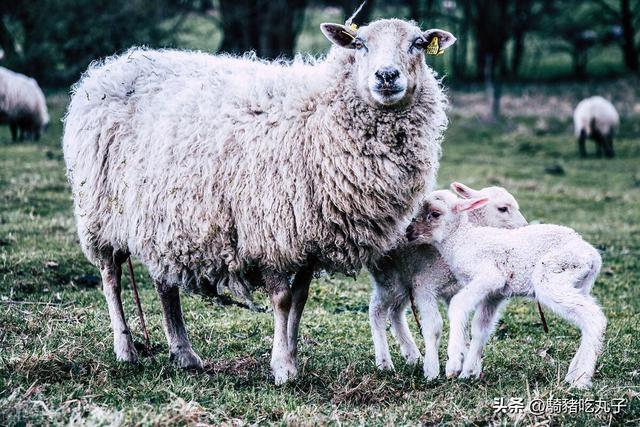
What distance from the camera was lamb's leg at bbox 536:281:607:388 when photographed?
16.7ft

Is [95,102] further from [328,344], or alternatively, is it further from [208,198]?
[328,344]

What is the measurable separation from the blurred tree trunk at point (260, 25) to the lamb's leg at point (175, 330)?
70.4ft

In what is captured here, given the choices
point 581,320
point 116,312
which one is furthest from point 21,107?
point 581,320

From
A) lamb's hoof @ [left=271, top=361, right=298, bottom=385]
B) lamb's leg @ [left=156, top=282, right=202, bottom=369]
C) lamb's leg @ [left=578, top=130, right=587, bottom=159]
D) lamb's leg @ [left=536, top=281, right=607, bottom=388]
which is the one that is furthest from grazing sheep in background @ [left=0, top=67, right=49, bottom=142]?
lamb's leg @ [left=536, top=281, right=607, bottom=388]

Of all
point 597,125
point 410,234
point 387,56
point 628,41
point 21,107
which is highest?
point 628,41

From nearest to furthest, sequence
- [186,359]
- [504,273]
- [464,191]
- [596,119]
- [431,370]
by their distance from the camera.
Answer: [431,370], [504,273], [186,359], [464,191], [596,119]

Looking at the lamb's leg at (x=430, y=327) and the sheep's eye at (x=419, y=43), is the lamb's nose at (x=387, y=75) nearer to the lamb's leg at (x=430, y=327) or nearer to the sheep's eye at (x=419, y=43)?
the sheep's eye at (x=419, y=43)

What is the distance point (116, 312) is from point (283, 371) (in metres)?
1.47

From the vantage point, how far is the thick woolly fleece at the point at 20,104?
61.6ft

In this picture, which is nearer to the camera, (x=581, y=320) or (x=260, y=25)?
(x=581, y=320)

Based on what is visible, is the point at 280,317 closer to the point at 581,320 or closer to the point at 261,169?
the point at 261,169

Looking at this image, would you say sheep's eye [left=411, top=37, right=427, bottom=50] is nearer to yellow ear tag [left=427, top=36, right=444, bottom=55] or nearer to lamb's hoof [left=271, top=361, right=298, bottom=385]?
yellow ear tag [left=427, top=36, right=444, bottom=55]

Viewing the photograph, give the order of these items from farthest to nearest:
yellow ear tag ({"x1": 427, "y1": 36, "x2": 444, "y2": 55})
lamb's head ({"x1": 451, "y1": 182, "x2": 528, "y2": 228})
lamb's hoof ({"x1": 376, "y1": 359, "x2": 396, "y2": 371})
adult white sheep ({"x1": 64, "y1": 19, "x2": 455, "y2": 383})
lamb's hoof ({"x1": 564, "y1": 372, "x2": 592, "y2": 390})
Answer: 1. lamb's head ({"x1": 451, "y1": 182, "x2": 528, "y2": 228})
2. yellow ear tag ({"x1": 427, "y1": 36, "x2": 444, "y2": 55})
3. lamb's hoof ({"x1": 376, "y1": 359, "x2": 396, "y2": 371})
4. adult white sheep ({"x1": 64, "y1": 19, "x2": 455, "y2": 383})
5. lamb's hoof ({"x1": 564, "y1": 372, "x2": 592, "y2": 390})

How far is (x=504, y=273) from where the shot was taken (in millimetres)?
5602
